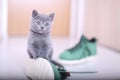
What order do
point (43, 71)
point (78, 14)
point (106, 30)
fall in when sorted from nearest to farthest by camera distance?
point (43, 71)
point (78, 14)
point (106, 30)

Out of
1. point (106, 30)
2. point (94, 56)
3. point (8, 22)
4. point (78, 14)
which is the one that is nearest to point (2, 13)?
point (8, 22)

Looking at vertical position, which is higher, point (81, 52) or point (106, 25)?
point (106, 25)

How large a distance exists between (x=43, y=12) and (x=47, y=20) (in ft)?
0.06

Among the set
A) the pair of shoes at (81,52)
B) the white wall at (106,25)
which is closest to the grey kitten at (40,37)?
the pair of shoes at (81,52)

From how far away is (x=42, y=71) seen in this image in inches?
15.9

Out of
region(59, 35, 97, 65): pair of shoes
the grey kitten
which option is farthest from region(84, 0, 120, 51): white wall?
the grey kitten

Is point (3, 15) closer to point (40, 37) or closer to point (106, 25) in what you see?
point (40, 37)

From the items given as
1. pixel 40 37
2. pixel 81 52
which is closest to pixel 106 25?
pixel 81 52

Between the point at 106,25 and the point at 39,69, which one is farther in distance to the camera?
the point at 106,25

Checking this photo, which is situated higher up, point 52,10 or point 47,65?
point 52,10

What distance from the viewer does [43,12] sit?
17.0 inches

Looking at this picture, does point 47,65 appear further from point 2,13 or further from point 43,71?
point 2,13

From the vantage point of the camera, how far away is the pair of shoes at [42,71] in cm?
39

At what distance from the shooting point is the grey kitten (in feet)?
1.43
